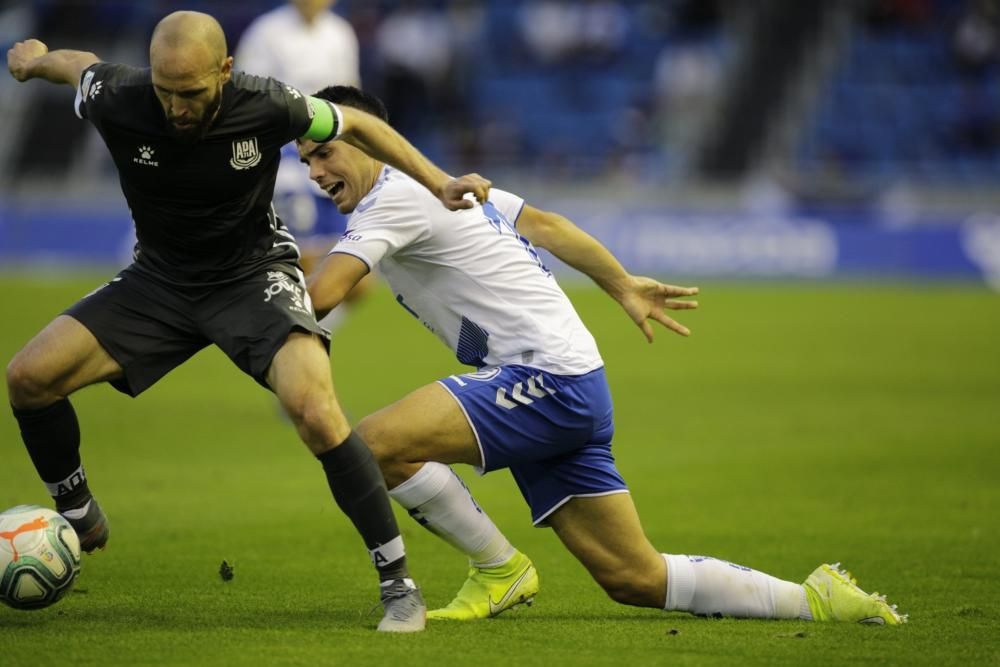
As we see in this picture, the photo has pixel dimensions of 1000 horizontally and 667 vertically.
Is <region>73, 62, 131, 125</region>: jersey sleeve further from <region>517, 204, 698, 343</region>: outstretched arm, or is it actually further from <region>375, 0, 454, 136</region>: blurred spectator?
<region>375, 0, 454, 136</region>: blurred spectator

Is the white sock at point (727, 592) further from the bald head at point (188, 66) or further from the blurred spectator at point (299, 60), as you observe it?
the blurred spectator at point (299, 60)

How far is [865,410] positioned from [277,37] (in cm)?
584

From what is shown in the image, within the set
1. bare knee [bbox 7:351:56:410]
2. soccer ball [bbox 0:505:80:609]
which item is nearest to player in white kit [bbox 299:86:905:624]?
bare knee [bbox 7:351:56:410]

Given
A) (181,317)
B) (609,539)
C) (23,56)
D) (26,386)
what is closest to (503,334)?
(609,539)

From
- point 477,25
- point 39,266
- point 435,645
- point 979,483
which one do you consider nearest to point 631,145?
point 477,25

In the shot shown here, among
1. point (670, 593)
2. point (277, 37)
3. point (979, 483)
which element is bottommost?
point (979, 483)

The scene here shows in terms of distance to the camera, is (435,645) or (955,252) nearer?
(435,645)

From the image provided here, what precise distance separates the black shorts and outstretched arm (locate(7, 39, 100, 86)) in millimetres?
807

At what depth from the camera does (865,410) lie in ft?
43.2

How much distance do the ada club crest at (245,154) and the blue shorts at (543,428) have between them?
3.61 ft

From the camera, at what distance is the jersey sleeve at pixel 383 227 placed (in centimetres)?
581

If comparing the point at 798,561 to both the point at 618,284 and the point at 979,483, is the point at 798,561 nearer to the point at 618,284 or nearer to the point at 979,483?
the point at 618,284

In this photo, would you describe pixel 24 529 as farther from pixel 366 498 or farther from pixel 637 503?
pixel 637 503

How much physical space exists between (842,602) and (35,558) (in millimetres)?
3042
